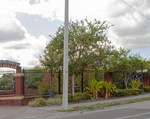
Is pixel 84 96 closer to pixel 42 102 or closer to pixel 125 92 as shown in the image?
pixel 42 102

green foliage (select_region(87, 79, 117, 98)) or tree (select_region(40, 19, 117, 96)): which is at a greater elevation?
tree (select_region(40, 19, 117, 96))

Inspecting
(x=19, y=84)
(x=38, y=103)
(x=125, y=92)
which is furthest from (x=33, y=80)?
(x=125, y=92)

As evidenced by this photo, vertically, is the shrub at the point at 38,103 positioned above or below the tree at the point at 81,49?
below

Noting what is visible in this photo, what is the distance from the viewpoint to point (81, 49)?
594 inches

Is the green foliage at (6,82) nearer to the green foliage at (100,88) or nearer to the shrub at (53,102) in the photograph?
the shrub at (53,102)

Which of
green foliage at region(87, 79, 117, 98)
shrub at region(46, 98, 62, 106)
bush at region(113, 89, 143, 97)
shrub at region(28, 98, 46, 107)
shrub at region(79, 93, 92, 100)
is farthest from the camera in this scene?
bush at region(113, 89, 143, 97)

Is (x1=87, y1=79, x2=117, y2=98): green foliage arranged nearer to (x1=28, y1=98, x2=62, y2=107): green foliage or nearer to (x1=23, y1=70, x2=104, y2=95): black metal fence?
(x1=23, y1=70, x2=104, y2=95): black metal fence

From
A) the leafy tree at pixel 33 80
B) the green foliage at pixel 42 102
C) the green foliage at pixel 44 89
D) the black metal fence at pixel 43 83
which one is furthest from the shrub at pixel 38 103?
the leafy tree at pixel 33 80

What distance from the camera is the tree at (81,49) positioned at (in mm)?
14547

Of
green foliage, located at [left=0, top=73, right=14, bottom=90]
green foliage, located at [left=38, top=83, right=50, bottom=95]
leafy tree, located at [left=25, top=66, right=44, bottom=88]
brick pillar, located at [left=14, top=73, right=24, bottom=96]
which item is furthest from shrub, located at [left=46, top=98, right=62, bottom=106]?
green foliage, located at [left=0, top=73, right=14, bottom=90]

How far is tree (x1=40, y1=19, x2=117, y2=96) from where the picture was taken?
14547mm

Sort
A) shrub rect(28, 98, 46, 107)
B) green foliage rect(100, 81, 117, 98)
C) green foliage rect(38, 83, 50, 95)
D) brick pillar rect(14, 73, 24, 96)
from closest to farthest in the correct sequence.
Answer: shrub rect(28, 98, 46, 107), brick pillar rect(14, 73, 24, 96), green foliage rect(38, 83, 50, 95), green foliage rect(100, 81, 117, 98)

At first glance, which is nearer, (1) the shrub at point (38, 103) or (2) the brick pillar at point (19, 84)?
(1) the shrub at point (38, 103)

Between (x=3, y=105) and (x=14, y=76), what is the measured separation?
7.44ft
